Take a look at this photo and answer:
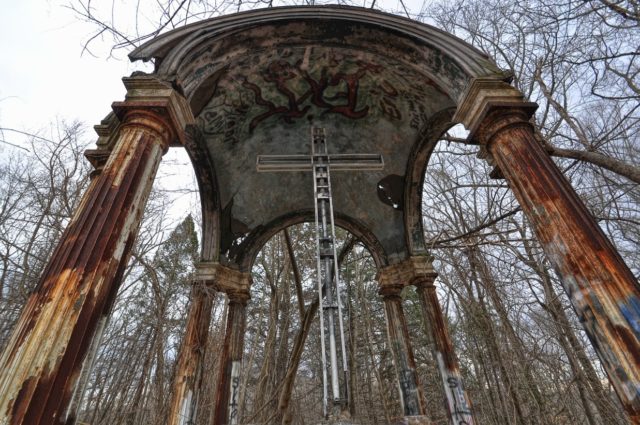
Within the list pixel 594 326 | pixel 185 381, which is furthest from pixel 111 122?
pixel 594 326

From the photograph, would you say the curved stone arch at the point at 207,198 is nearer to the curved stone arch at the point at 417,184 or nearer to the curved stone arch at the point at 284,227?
the curved stone arch at the point at 284,227

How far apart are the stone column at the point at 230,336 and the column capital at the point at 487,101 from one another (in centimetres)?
482

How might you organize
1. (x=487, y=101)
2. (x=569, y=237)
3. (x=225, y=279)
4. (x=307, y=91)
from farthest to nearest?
(x=225, y=279) < (x=307, y=91) < (x=487, y=101) < (x=569, y=237)

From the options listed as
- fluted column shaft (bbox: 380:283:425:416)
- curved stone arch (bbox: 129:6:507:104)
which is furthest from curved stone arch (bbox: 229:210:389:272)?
curved stone arch (bbox: 129:6:507:104)

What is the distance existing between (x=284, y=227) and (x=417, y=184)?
293 centimetres

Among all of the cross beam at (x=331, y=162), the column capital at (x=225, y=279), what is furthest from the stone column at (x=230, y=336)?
the cross beam at (x=331, y=162)

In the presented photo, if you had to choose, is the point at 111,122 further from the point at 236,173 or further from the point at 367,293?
the point at 367,293

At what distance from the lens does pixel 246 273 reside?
→ 687cm

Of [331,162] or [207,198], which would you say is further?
[207,198]

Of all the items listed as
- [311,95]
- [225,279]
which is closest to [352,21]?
[311,95]

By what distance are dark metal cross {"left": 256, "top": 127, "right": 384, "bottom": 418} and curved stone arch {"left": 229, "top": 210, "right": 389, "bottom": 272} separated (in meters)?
2.32

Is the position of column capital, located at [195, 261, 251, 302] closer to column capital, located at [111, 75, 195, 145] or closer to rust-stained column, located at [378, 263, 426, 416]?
rust-stained column, located at [378, 263, 426, 416]

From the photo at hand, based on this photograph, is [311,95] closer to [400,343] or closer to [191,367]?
[400,343]

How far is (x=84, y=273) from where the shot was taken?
2.31 meters
